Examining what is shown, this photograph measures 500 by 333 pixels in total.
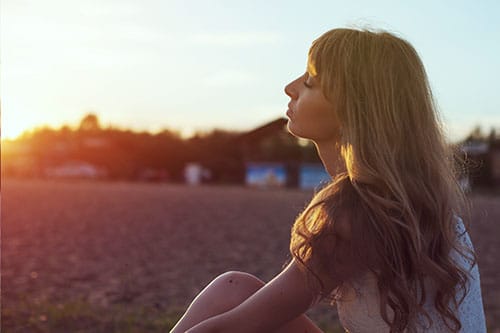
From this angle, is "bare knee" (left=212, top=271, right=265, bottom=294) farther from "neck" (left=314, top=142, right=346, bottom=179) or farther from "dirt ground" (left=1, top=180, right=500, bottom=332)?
"dirt ground" (left=1, top=180, right=500, bottom=332)

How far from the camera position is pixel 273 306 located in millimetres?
1733

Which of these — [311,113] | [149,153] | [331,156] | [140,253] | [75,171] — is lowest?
[75,171]

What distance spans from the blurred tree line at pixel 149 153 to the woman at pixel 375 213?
131 feet

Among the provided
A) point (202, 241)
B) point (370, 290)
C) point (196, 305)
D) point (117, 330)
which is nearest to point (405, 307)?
point (370, 290)

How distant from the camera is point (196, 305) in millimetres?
2135

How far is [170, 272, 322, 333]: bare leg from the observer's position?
209 cm

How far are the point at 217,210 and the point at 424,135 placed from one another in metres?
15.5

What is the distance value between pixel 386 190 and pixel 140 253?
7124 mm

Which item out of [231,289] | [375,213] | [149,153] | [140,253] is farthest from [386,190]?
[149,153]

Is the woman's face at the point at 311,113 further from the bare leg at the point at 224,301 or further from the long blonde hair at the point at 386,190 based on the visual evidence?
the bare leg at the point at 224,301

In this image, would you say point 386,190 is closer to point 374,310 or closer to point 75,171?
point 374,310

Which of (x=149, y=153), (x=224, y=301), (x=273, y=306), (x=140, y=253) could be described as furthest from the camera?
(x=149, y=153)

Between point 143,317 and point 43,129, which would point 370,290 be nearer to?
point 143,317

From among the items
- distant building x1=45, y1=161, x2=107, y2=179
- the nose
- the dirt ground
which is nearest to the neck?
the nose
